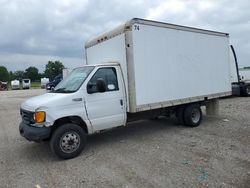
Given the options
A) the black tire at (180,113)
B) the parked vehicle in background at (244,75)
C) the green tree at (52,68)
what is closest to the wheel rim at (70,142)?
the black tire at (180,113)

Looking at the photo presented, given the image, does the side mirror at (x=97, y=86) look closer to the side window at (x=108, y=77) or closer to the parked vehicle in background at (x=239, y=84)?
the side window at (x=108, y=77)

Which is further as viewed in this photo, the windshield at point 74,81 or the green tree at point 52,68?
the green tree at point 52,68

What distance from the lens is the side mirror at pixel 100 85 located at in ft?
20.5

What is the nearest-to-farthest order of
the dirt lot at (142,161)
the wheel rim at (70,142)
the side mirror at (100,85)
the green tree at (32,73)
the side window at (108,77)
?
1. the dirt lot at (142,161)
2. the wheel rim at (70,142)
3. the side mirror at (100,85)
4. the side window at (108,77)
5. the green tree at (32,73)

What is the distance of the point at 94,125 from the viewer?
21.1ft

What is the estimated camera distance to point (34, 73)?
12012 cm

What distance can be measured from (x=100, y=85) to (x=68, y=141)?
1.52 m

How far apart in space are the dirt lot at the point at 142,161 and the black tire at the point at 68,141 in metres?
0.20

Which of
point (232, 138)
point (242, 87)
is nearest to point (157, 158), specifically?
point (232, 138)

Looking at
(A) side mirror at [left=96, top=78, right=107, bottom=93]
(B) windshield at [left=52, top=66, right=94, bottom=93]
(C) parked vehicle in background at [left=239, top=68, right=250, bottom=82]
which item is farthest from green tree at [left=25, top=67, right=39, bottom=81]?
(A) side mirror at [left=96, top=78, right=107, bottom=93]

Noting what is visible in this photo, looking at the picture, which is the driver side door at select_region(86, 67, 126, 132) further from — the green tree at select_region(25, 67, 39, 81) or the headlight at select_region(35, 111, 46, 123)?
the green tree at select_region(25, 67, 39, 81)

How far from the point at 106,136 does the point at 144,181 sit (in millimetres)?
3482

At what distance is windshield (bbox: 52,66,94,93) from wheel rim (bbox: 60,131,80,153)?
3.43 ft

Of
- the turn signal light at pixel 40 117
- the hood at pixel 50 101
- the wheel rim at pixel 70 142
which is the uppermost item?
the hood at pixel 50 101
